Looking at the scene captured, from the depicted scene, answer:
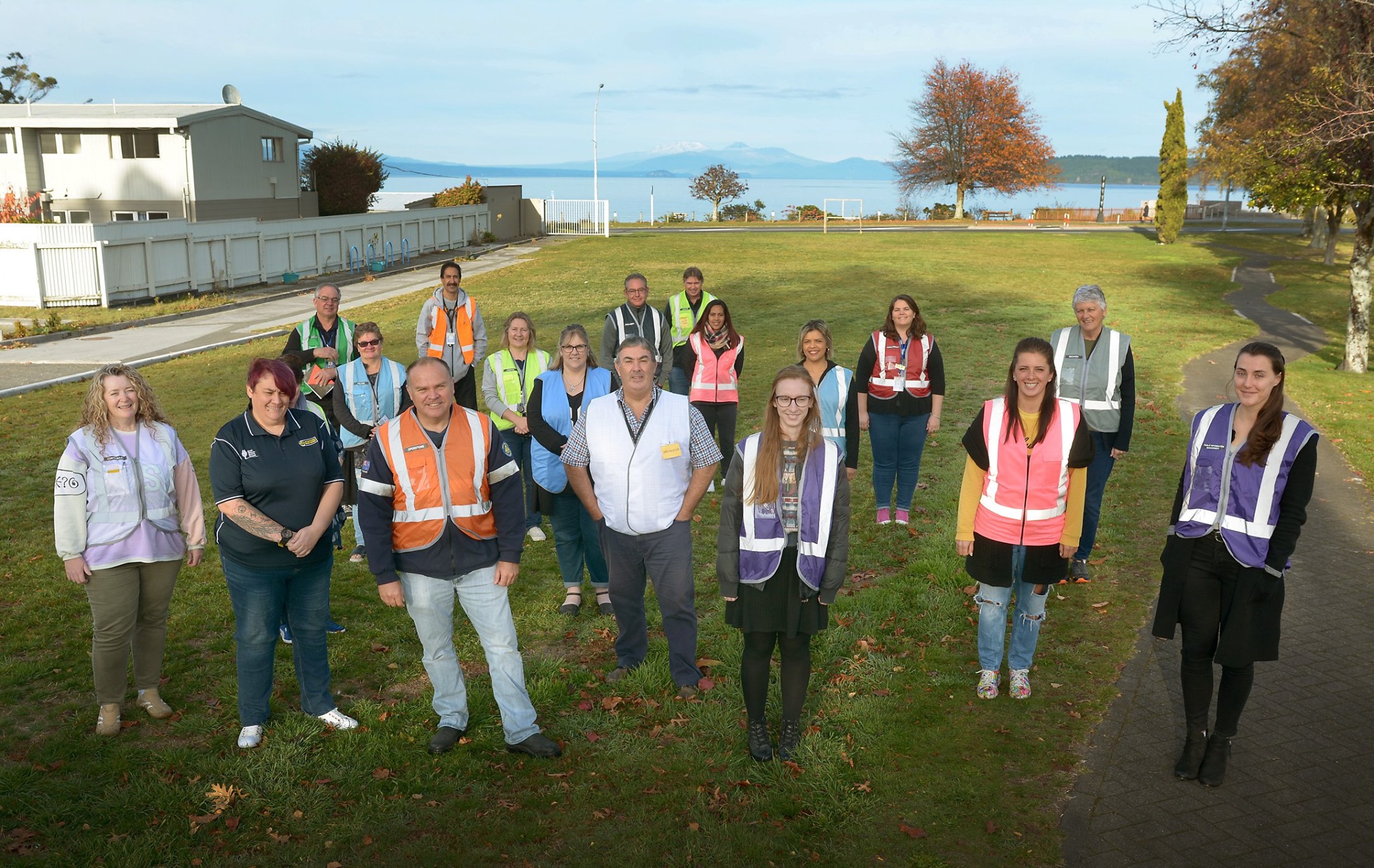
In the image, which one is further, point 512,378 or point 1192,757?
point 512,378

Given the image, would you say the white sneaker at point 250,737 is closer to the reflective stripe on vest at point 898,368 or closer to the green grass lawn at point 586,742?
the green grass lawn at point 586,742

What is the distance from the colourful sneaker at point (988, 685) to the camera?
618cm

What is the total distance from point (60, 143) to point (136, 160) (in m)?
3.65

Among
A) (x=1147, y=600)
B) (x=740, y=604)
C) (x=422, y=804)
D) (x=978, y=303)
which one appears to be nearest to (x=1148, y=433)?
(x=1147, y=600)

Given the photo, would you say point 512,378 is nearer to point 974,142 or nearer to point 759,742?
point 759,742

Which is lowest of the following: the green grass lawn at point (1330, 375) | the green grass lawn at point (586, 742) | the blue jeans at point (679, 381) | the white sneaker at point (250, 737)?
the green grass lawn at point (586, 742)

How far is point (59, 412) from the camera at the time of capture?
1422cm

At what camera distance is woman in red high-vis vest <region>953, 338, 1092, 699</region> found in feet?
18.5

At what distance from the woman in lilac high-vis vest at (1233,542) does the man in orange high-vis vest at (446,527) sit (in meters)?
3.50

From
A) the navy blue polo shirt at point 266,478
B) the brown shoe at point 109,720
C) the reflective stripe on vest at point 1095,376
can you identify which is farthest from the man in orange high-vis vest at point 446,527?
the reflective stripe on vest at point 1095,376

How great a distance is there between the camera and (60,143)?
123 feet

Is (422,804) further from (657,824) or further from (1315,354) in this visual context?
(1315,354)

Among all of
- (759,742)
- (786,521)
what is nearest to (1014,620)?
(759,742)

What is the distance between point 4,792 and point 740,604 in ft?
13.1
